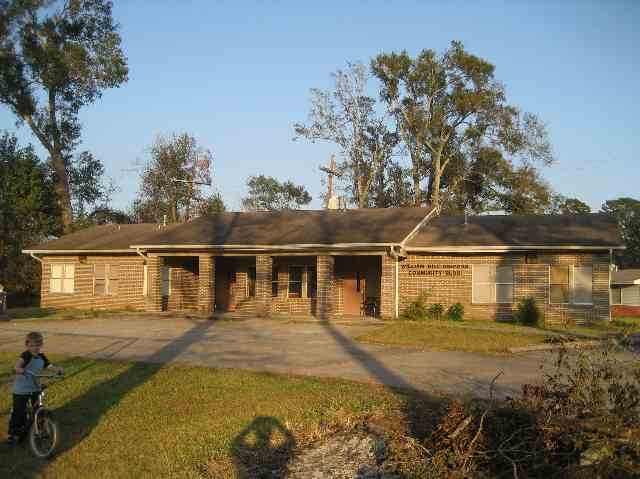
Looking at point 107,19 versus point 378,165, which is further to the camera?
point 378,165

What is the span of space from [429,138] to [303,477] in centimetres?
3811

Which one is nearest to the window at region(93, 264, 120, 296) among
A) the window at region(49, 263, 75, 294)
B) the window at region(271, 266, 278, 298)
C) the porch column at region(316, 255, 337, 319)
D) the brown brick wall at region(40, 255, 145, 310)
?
the brown brick wall at region(40, 255, 145, 310)

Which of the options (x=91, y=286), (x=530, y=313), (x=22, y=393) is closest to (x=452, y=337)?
(x=530, y=313)

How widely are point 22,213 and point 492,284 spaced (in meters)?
27.3

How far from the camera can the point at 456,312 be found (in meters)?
22.5

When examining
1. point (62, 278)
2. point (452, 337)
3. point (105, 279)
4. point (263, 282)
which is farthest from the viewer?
point (62, 278)

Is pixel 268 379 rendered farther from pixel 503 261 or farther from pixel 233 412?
pixel 503 261

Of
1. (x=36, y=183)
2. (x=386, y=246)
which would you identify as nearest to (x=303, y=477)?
(x=386, y=246)

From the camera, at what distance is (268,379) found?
36.0ft

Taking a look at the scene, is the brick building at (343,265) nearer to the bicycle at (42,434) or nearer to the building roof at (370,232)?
the building roof at (370,232)

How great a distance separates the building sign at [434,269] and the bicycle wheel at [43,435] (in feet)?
58.2

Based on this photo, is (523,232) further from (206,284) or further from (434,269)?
(206,284)

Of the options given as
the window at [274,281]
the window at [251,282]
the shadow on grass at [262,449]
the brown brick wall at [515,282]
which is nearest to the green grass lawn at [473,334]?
the brown brick wall at [515,282]

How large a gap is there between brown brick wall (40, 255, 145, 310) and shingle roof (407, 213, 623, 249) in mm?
11944
